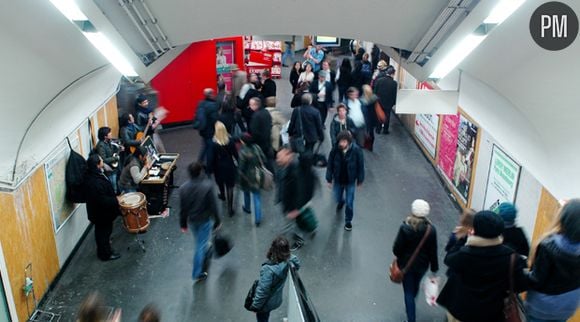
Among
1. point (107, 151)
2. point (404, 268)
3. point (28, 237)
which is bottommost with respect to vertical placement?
point (404, 268)

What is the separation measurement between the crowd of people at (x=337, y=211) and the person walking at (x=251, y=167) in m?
0.01

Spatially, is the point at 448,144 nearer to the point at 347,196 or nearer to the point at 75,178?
the point at 347,196

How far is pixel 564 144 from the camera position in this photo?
15.7 feet

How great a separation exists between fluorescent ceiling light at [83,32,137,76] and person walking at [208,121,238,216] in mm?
2238

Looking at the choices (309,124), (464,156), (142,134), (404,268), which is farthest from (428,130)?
(404,268)

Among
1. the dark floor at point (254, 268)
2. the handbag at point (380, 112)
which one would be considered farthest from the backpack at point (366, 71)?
the dark floor at point (254, 268)

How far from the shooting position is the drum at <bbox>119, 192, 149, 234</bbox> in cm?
739

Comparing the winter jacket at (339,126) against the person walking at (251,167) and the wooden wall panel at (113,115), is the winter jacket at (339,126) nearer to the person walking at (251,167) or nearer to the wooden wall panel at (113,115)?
the person walking at (251,167)

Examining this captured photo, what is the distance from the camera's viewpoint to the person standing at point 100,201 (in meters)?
6.79

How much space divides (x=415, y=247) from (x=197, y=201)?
2.47 metres

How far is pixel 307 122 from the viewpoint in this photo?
894 centimetres

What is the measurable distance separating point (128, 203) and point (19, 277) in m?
1.98

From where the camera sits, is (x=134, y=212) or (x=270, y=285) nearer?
(x=270, y=285)

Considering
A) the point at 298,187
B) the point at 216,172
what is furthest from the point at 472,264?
the point at 216,172
